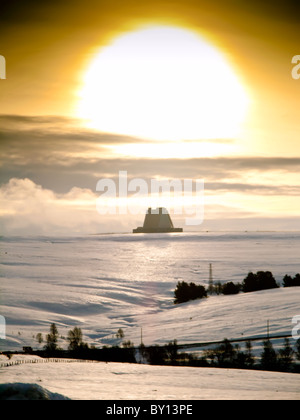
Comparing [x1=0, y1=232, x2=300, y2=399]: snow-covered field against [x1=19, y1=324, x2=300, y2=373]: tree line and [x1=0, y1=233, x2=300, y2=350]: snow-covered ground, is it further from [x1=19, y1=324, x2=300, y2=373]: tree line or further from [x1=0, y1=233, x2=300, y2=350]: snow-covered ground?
[x1=19, y1=324, x2=300, y2=373]: tree line

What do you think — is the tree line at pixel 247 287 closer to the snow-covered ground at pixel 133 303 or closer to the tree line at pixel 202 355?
the snow-covered ground at pixel 133 303

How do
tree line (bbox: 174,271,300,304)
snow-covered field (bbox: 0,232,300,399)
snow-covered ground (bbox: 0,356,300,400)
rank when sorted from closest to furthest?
snow-covered ground (bbox: 0,356,300,400)
snow-covered field (bbox: 0,232,300,399)
tree line (bbox: 174,271,300,304)

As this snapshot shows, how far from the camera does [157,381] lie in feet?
64.8

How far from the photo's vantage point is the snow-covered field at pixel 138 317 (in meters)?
18.0

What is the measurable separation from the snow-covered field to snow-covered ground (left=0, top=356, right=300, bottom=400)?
38mm

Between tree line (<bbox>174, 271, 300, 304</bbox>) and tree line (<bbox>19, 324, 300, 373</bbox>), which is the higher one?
tree line (<bbox>174, 271, 300, 304</bbox>)

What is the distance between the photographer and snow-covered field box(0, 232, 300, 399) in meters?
18.0

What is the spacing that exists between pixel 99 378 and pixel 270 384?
6157 millimetres

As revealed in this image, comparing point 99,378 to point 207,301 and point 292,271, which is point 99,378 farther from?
point 292,271

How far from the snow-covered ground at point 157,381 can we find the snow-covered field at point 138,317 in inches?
1.5

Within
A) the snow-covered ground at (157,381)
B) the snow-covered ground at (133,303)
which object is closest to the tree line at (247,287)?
the snow-covered ground at (133,303)

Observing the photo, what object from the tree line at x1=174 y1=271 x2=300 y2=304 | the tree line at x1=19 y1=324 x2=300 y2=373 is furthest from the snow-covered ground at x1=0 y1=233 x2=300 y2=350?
the tree line at x1=19 y1=324 x2=300 y2=373

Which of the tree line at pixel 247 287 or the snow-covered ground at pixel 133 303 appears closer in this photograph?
the snow-covered ground at pixel 133 303
